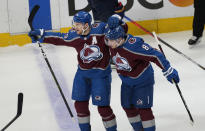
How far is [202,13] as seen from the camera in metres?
5.20

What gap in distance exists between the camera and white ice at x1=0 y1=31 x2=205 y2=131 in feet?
12.2

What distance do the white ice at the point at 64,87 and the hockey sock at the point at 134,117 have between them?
10.9 inches

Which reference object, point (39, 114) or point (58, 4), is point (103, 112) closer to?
point (39, 114)

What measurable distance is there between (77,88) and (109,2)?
1528 millimetres

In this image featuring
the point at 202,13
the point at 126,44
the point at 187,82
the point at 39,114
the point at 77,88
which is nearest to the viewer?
the point at 126,44

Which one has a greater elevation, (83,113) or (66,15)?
(66,15)

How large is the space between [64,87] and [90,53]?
1.40m

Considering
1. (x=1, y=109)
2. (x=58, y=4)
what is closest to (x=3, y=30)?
(x=58, y=4)

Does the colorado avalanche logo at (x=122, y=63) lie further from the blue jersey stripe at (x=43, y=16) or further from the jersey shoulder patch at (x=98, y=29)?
the blue jersey stripe at (x=43, y=16)

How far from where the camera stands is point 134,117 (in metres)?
3.28

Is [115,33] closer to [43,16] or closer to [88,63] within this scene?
[88,63]

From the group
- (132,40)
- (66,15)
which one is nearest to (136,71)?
(132,40)

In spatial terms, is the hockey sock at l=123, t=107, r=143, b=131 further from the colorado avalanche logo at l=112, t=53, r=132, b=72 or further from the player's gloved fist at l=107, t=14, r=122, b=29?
the player's gloved fist at l=107, t=14, r=122, b=29

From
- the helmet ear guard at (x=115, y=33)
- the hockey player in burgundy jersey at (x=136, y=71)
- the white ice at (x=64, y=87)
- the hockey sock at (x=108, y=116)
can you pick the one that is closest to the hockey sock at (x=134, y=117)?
the hockey player in burgundy jersey at (x=136, y=71)
